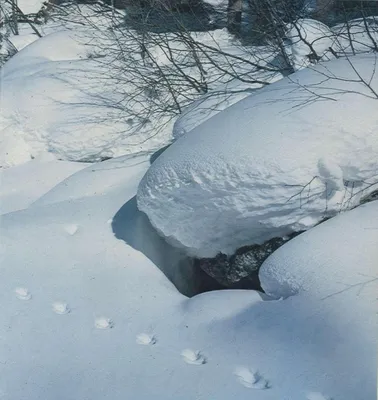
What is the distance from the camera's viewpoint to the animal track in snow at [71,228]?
4.45m

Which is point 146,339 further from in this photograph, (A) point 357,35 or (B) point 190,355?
(A) point 357,35

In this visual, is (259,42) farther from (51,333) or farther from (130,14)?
(51,333)

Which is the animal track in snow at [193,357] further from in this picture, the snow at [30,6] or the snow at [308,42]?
the snow at [30,6]

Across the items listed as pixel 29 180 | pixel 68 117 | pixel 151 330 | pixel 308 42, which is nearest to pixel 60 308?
A: pixel 151 330

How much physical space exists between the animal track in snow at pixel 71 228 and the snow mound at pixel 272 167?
2.07ft

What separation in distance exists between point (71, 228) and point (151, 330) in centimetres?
128

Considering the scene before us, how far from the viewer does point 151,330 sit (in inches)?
136

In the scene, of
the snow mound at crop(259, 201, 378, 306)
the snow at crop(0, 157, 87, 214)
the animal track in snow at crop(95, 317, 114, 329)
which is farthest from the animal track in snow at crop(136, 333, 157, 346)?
the snow at crop(0, 157, 87, 214)

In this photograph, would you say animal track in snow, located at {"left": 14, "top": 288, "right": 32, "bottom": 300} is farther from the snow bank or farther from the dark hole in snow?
the snow bank

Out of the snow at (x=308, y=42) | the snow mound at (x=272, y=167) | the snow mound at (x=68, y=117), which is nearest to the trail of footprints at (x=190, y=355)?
the snow mound at (x=272, y=167)

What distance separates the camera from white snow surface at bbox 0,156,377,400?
9.49ft

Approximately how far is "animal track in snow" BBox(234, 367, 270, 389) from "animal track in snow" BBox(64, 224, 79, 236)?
1839 millimetres

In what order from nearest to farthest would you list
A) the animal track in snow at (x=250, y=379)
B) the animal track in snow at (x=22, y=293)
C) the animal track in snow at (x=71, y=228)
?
the animal track in snow at (x=250, y=379), the animal track in snow at (x=22, y=293), the animal track in snow at (x=71, y=228)

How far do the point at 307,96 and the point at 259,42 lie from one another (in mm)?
2695
